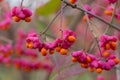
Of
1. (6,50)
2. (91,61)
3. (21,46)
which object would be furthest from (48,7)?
(91,61)

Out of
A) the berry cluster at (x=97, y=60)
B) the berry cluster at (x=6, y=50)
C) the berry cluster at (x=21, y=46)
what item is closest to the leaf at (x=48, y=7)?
the berry cluster at (x=6, y=50)

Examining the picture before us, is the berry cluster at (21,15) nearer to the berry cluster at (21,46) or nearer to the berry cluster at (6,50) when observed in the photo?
the berry cluster at (6,50)

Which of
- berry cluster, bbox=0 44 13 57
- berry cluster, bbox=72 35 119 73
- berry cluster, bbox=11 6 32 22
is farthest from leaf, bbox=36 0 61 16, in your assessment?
berry cluster, bbox=72 35 119 73

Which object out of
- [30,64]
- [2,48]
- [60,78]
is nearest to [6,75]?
[30,64]

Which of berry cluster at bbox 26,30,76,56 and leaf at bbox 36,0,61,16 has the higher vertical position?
leaf at bbox 36,0,61,16

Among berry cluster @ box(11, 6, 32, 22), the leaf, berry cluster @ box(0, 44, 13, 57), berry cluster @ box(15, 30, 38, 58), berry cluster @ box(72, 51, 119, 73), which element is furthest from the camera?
berry cluster @ box(15, 30, 38, 58)

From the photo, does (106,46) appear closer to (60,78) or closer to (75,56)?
(75,56)

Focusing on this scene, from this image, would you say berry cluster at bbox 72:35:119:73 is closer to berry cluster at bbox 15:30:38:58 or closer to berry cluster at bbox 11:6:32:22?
berry cluster at bbox 11:6:32:22

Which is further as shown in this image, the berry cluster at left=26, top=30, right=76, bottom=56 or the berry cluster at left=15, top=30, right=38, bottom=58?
the berry cluster at left=15, top=30, right=38, bottom=58

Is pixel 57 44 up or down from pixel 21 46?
down

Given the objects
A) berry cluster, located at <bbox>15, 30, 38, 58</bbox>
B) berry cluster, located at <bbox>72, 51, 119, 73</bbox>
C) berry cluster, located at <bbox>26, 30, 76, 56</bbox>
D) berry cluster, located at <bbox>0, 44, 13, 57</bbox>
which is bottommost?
berry cluster, located at <bbox>72, 51, 119, 73</bbox>

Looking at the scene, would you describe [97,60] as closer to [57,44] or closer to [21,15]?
[57,44]
